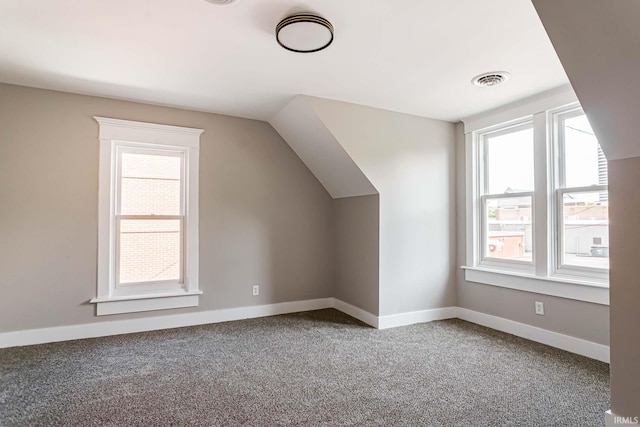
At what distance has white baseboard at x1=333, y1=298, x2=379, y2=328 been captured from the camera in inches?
149

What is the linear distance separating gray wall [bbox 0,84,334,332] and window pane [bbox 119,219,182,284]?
0.27 metres

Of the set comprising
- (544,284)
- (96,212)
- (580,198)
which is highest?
(580,198)

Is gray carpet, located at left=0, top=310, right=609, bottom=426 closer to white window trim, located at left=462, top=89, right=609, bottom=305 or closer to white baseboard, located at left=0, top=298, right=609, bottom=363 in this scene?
white baseboard, located at left=0, top=298, right=609, bottom=363

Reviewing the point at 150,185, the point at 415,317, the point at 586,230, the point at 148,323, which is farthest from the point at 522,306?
the point at 150,185

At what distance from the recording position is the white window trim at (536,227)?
303 centimetres

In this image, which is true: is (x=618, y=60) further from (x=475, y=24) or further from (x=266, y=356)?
(x=266, y=356)

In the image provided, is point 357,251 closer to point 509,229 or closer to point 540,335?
point 509,229

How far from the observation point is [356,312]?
4.11 metres

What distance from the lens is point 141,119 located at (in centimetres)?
366

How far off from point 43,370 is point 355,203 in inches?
128

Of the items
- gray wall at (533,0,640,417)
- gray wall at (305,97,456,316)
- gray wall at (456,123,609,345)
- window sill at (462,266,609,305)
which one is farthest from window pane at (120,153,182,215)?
gray wall at (533,0,640,417)

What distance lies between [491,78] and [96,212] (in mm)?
3887

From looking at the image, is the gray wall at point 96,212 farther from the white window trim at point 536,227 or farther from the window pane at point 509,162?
the window pane at point 509,162

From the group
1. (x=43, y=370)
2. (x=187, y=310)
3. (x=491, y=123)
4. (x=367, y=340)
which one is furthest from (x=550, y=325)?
(x=43, y=370)
